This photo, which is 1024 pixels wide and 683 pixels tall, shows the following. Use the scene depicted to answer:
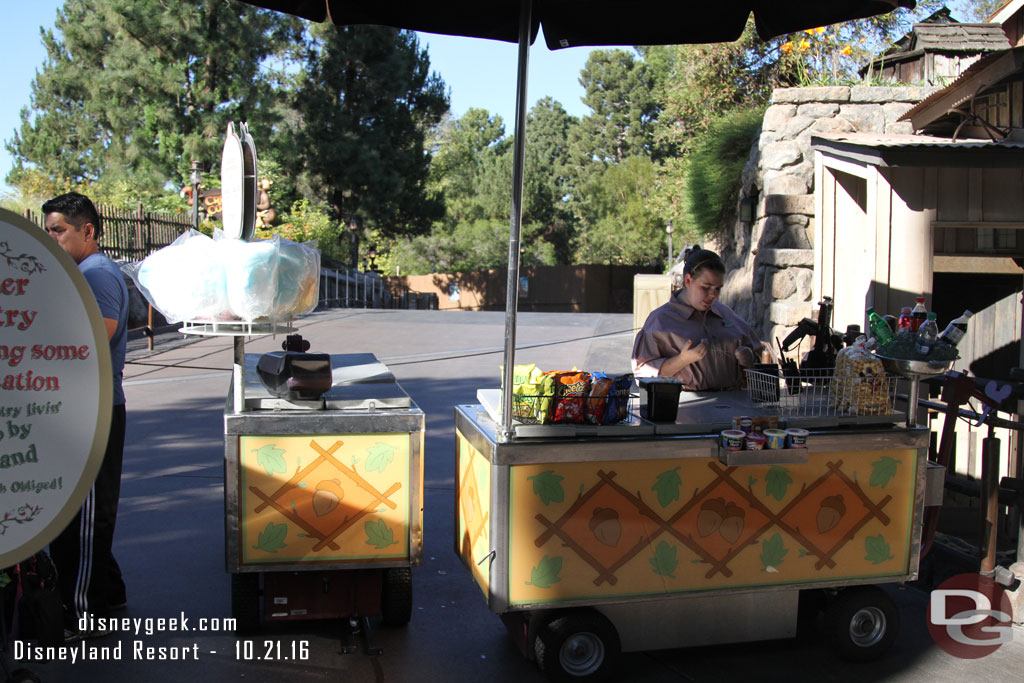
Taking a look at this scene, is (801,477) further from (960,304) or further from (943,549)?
(960,304)

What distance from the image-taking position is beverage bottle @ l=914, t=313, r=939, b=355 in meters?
3.66

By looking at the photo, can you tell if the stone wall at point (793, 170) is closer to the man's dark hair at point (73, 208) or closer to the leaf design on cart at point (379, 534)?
the leaf design on cart at point (379, 534)

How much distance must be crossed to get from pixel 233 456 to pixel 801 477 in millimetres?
2379

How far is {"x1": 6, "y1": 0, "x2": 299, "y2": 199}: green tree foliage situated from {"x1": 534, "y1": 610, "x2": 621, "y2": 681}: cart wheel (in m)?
22.3

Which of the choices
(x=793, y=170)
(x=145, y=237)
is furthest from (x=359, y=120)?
(x=793, y=170)

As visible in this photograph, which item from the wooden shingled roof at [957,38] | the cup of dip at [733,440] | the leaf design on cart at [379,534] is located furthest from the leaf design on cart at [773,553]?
the wooden shingled roof at [957,38]

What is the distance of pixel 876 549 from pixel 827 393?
0.71 m

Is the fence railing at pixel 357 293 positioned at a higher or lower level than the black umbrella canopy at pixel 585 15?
lower

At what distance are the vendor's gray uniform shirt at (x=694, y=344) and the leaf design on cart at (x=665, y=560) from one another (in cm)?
106

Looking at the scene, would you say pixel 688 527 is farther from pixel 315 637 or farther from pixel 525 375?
pixel 315 637

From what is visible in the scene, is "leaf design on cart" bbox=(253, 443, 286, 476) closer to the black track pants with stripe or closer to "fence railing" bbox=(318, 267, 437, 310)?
the black track pants with stripe

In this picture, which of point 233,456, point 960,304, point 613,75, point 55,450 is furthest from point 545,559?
point 613,75

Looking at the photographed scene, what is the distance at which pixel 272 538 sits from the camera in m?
3.70

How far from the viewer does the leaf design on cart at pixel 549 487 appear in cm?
340
